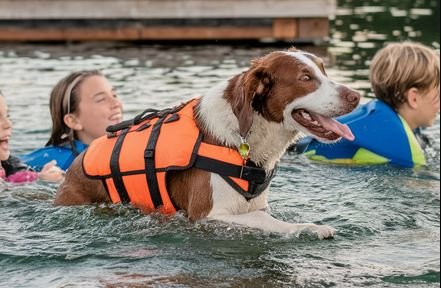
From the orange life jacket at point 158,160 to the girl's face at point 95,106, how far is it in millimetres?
1907

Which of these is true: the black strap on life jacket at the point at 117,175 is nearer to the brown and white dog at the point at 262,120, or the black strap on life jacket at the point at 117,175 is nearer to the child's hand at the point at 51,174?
the brown and white dog at the point at 262,120

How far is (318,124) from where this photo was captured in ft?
21.8

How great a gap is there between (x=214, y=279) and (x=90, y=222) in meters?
1.35

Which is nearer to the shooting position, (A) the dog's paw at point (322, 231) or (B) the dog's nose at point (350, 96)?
(B) the dog's nose at point (350, 96)

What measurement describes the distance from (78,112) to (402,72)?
3.36 metres

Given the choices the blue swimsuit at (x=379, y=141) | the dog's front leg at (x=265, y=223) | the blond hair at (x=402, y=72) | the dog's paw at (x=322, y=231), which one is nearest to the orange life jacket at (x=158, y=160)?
the dog's front leg at (x=265, y=223)

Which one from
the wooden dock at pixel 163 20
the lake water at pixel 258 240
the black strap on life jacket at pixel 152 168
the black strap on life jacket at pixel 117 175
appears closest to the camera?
the lake water at pixel 258 240

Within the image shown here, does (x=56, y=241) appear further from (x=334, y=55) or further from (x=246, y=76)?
(x=334, y=55)

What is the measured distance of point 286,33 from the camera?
725 inches

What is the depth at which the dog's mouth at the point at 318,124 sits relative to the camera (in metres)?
6.62

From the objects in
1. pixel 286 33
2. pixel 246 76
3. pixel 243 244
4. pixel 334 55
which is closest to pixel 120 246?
pixel 243 244

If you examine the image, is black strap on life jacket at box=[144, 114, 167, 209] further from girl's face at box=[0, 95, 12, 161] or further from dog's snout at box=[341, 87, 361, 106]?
girl's face at box=[0, 95, 12, 161]

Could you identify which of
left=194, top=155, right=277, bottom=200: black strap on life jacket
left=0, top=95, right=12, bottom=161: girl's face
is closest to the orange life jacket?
left=194, top=155, right=277, bottom=200: black strap on life jacket

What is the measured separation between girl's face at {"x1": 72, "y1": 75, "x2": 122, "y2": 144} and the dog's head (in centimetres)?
293
